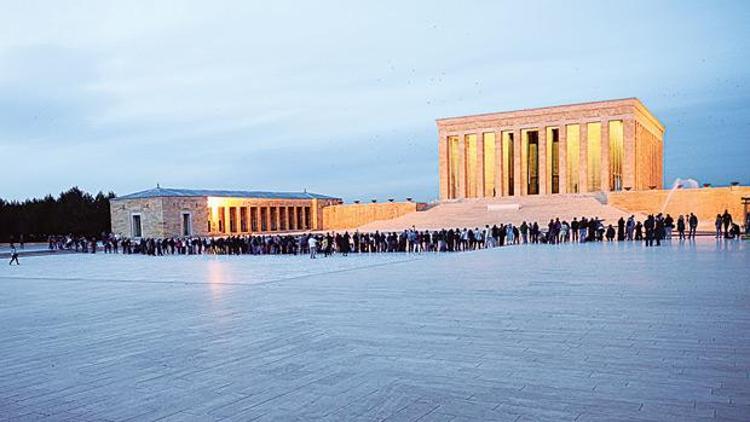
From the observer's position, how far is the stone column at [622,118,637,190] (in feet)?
139

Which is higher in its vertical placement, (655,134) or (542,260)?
(655,134)

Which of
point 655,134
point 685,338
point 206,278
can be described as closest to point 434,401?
point 685,338

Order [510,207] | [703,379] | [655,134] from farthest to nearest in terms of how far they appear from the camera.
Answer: [655,134] → [510,207] → [703,379]

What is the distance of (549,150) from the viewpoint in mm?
45781

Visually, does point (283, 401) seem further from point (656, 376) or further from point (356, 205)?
point (356, 205)

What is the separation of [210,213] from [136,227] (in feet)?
17.5

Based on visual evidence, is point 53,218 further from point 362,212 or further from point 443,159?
point 443,159

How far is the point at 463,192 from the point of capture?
48.5 metres

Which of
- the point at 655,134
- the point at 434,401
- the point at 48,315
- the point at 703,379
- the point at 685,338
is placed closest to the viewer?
the point at 434,401

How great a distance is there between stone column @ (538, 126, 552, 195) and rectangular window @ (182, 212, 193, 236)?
26.4 m

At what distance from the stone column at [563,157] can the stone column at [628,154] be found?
400 centimetres

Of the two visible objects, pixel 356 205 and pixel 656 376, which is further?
pixel 356 205

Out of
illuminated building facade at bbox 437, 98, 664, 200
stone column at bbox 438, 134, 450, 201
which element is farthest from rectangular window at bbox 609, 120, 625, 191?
stone column at bbox 438, 134, 450, 201

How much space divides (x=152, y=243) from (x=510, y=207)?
2202cm
